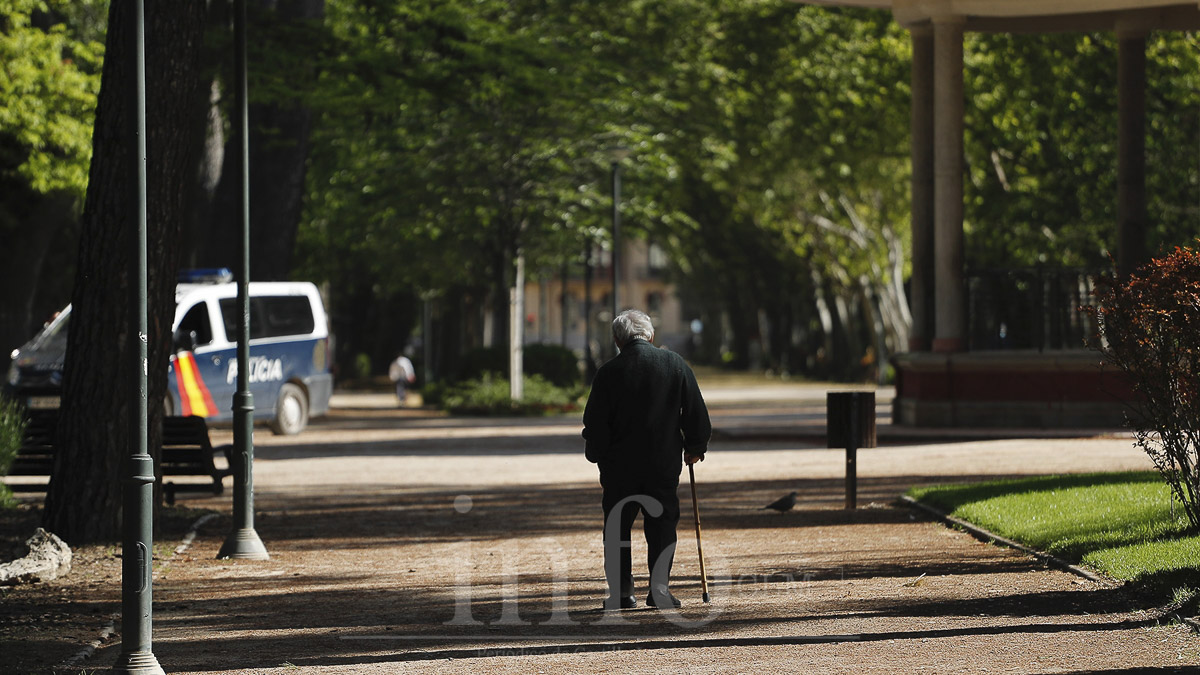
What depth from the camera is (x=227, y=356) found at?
26234 mm

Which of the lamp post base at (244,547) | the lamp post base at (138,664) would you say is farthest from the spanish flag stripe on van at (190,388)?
Answer: the lamp post base at (138,664)

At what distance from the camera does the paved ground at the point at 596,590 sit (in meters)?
8.03

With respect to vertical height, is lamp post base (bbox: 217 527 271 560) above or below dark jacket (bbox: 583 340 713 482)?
below

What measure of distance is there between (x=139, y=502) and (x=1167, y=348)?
6.11 metres

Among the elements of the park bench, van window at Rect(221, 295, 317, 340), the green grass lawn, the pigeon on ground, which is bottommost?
the pigeon on ground

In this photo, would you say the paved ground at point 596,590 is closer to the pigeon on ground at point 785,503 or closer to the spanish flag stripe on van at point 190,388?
the pigeon on ground at point 785,503

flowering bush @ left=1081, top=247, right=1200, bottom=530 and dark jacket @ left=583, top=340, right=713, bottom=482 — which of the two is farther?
flowering bush @ left=1081, top=247, right=1200, bottom=530

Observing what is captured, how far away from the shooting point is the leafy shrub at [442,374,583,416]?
114 ft

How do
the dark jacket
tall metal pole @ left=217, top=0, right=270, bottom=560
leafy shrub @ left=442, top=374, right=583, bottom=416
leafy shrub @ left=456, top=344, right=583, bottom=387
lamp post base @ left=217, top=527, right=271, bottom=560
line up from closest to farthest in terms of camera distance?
the dark jacket
lamp post base @ left=217, top=527, right=271, bottom=560
tall metal pole @ left=217, top=0, right=270, bottom=560
leafy shrub @ left=442, top=374, right=583, bottom=416
leafy shrub @ left=456, top=344, right=583, bottom=387

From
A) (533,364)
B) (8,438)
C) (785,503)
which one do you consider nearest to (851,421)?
(785,503)

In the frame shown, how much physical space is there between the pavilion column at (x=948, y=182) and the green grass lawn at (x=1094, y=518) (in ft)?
31.2

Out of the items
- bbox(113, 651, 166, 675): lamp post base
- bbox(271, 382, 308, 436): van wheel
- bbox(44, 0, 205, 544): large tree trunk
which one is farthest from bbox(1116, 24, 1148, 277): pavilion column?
bbox(113, 651, 166, 675): lamp post base

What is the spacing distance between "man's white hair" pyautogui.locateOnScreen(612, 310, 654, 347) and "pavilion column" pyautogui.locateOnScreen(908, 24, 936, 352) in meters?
17.0

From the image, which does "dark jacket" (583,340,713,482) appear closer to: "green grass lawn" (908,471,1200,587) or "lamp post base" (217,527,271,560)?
"green grass lawn" (908,471,1200,587)
